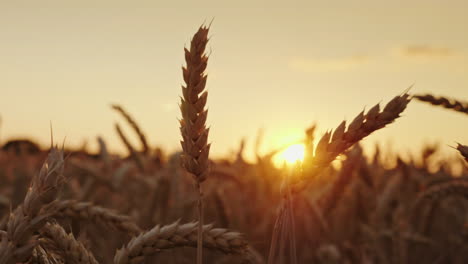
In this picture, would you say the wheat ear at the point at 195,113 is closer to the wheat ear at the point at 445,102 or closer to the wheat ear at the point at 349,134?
the wheat ear at the point at 349,134

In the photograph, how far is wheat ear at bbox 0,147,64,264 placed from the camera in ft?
3.59

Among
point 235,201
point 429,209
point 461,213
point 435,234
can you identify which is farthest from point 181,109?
point 461,213

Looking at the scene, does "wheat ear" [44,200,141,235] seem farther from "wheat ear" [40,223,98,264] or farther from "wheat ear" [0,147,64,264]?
"wheat ear" [0,147,64,264]

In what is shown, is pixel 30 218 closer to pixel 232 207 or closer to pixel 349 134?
pixel 349 134

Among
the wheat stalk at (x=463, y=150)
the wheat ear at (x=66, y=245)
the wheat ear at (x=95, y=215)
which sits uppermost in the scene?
the wheat stalk at (x=463, y=150)

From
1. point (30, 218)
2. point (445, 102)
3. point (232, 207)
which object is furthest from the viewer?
point (232, 207)

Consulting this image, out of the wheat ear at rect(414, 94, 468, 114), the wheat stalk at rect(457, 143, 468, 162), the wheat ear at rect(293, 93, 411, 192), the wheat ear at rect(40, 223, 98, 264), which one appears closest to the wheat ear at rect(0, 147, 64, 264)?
the wheat ear at rect(40, 223, 98, 264)

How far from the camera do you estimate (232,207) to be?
480 cm

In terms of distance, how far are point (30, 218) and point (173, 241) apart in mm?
444

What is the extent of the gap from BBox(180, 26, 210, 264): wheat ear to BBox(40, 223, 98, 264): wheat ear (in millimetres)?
268

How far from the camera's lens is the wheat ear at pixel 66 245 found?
132 cm

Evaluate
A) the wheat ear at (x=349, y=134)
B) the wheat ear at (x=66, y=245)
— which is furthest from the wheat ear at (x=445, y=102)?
the wheat ear at (x=66, y=245)

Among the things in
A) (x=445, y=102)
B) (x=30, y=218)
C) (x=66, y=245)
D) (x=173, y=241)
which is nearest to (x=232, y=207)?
(x=445, y=102)

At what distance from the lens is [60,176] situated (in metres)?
1.12
